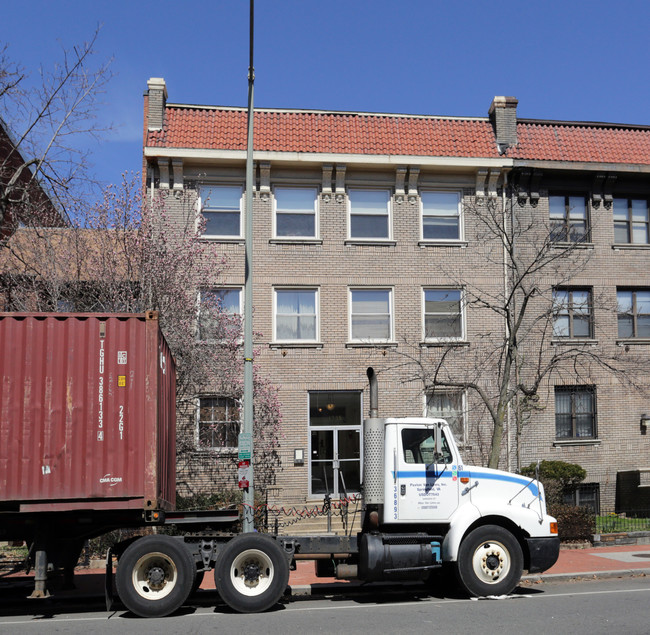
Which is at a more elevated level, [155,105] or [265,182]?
[155,105]

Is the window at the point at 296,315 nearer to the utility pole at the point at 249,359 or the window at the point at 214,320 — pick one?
the window at the point at 214,320

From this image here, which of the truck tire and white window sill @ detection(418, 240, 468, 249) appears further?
white window sill @ detection(418, 240, 468, 249)

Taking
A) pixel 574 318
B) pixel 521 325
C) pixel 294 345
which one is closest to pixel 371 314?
pixel 294 345

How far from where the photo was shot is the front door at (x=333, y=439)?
21188 millimetres

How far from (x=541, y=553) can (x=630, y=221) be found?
15.4 meters

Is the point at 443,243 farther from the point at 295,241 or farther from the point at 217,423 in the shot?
the point at 217,423

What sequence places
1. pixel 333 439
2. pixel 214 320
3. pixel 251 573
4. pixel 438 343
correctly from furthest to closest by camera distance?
pixel 438 343
pixel 333 439
pixel 214 320
pixel 251 573

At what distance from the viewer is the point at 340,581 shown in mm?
13094

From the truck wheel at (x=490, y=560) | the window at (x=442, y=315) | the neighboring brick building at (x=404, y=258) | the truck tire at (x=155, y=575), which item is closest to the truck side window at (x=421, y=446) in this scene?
the truck wheel at (x=490, y=560)

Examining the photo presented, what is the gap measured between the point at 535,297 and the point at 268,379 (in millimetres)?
8110

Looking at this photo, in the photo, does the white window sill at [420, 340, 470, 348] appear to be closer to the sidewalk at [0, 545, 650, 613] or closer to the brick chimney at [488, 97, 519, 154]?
the brick chimney at [488, 97, 519, 154]

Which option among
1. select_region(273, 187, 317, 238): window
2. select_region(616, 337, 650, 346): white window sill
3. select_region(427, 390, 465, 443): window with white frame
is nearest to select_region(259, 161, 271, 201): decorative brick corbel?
select_region(273, 187, 317, 238): window

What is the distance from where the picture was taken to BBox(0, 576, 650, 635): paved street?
8.83m

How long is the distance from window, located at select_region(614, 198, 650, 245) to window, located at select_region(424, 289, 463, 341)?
218 inches
